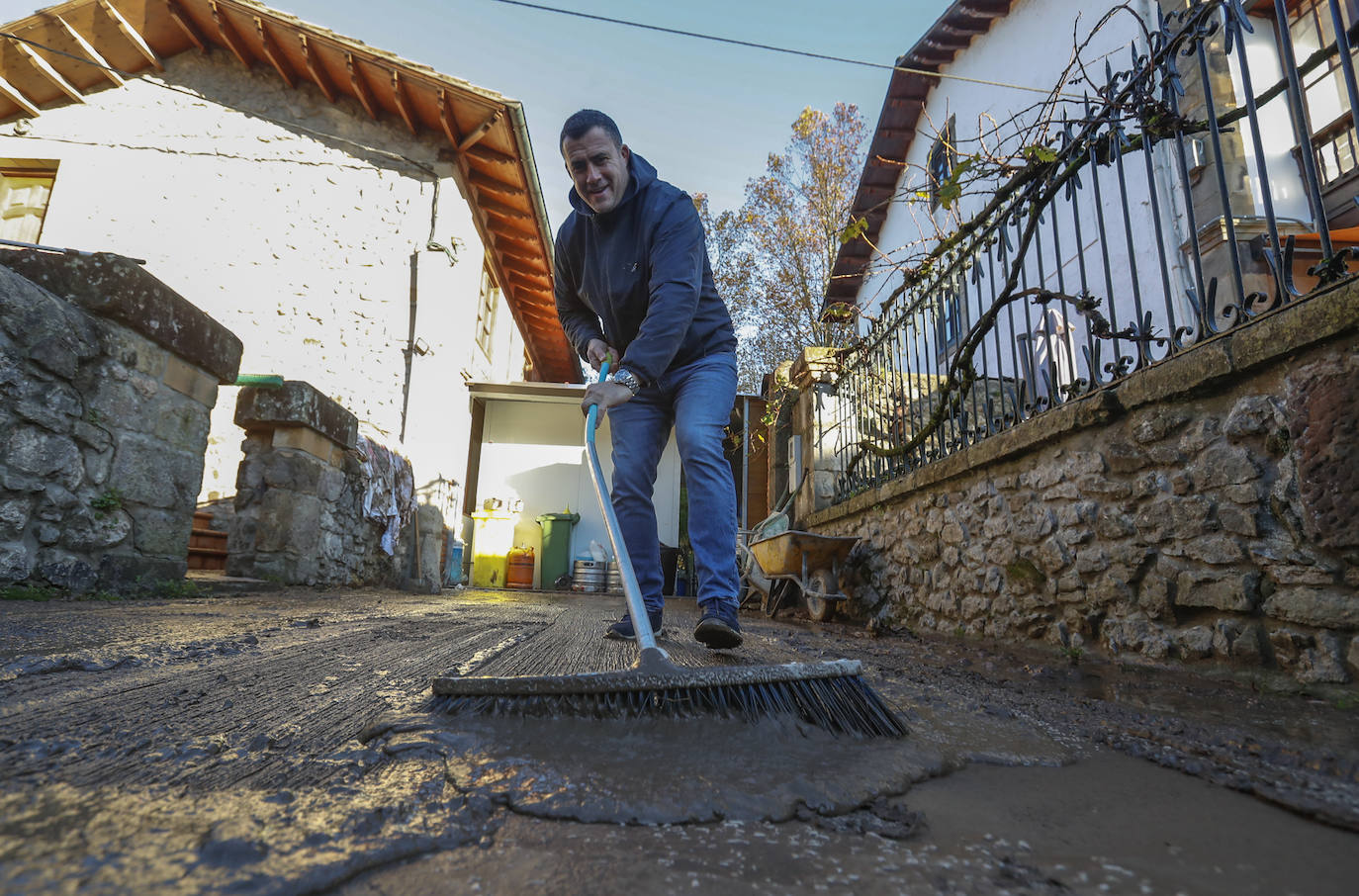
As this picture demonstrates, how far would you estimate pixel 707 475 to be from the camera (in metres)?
2.24

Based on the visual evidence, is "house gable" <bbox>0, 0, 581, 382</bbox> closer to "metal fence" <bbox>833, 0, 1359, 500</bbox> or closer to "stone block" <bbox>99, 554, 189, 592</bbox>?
"metal fence" <bbox>833, 0, 1359, 500</bbox>

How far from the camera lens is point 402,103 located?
7309 mm

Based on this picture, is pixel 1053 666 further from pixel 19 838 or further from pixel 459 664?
pixel 19 838

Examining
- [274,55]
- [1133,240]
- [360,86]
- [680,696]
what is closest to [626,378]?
[680,696]

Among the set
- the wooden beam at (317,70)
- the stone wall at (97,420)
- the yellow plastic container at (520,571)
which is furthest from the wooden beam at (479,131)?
the yellow plastic container at (520,571)

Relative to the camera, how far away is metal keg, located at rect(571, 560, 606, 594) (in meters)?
9.06

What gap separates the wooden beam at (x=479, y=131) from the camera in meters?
7.25

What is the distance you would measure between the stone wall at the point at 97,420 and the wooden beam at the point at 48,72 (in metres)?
6.95

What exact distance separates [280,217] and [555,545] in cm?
512

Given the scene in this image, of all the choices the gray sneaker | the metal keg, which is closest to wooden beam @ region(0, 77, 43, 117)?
the metal keg

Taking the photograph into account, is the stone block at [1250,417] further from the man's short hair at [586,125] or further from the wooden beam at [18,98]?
the wooden beam at [18,98]

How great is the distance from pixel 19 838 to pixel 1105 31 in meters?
9.10

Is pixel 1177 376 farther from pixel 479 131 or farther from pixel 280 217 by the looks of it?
pixel 280 217

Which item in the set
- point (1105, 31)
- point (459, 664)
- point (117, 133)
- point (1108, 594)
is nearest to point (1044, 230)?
point (1105, 31)
